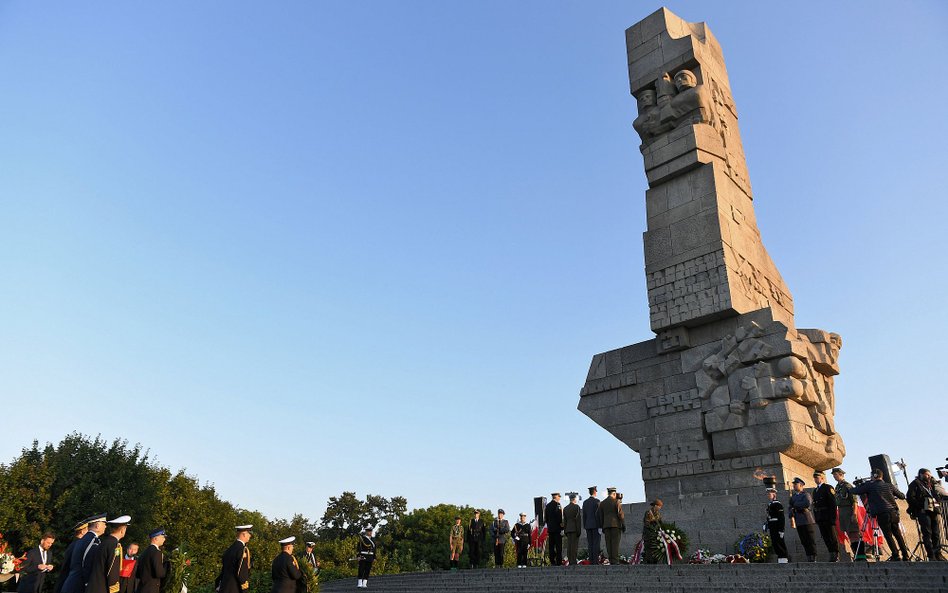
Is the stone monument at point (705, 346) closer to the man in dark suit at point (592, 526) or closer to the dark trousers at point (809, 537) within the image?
the man in dark suit at point (592, 526)

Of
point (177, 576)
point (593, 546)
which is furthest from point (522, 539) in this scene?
point (177, 576)

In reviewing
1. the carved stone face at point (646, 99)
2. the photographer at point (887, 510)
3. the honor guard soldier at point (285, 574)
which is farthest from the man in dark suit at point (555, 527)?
the carved stone face at point (646, 99)

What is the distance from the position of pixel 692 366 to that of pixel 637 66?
28.1ft

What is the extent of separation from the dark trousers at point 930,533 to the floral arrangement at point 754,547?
8.35ft

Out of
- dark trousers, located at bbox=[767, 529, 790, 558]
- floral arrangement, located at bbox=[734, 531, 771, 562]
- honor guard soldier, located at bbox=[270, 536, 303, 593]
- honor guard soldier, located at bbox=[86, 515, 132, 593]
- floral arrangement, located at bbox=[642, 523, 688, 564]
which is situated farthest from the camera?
floral arrangement, located at bbox=[734, 531, 771, 562]

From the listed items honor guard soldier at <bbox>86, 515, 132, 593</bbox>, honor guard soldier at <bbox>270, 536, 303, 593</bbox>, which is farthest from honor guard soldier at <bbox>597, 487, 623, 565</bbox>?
honor guard soldier at <bbox>86, 515, 132, 593</bbox>

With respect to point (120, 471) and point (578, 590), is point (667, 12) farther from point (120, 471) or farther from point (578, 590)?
point (120, 471)

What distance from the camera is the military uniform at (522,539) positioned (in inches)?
583

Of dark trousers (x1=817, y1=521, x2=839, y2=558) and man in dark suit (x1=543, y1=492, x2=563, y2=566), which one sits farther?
man in dark suit (x1=543, y1=492, x2=563, y2=566)

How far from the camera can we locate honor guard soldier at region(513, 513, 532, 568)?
1481cm

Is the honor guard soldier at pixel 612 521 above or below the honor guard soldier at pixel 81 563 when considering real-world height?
above

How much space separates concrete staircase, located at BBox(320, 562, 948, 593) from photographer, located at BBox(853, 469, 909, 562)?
1.00 m

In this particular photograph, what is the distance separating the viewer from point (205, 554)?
3053cm

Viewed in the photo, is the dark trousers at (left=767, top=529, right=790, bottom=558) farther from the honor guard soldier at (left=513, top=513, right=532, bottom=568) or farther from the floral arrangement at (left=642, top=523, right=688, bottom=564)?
the honor guard soldier at (left=513, top=513, right=532, bottom=568)
